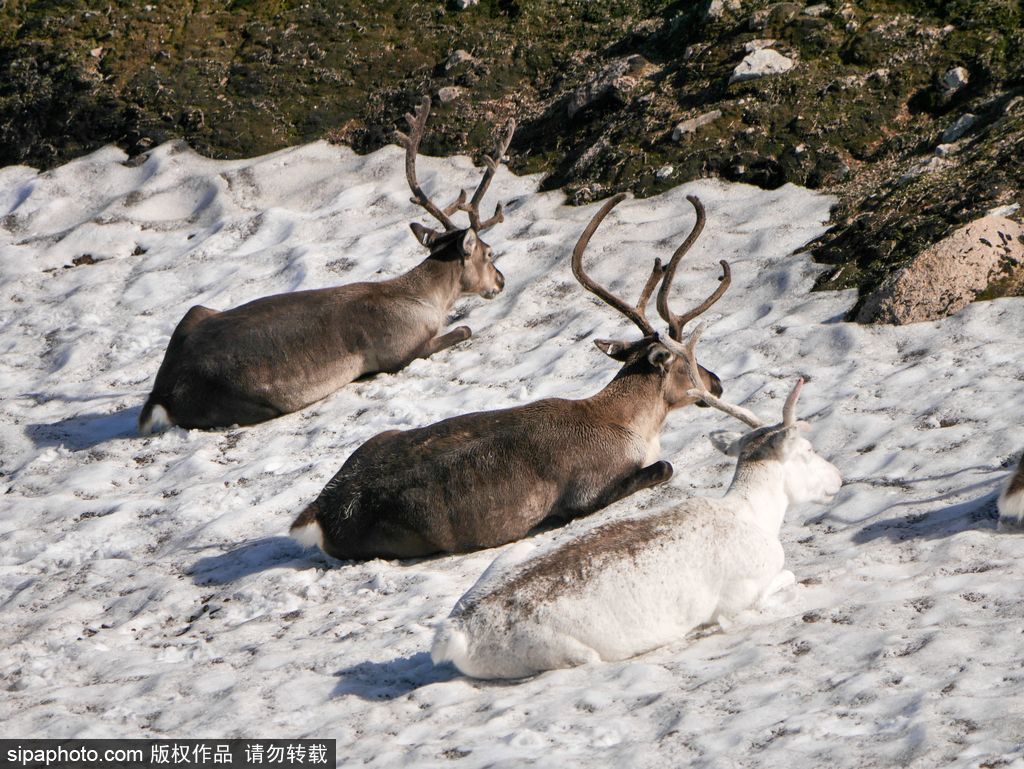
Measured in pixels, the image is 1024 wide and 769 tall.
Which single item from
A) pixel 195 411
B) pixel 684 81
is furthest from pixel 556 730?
pixel 684 81

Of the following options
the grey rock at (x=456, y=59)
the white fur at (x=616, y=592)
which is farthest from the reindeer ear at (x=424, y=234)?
the white fur at (x=616, y=592)

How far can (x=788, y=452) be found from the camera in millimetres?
6242

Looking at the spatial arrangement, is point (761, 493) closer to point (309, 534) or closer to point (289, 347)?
point (309, 534)

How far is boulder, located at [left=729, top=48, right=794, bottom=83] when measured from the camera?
40.0ft

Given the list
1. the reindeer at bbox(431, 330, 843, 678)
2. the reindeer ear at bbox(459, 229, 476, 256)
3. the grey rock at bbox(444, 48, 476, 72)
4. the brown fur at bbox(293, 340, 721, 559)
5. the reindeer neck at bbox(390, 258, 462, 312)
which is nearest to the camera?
the reindeer at bbox(431, 330, 843, 678)

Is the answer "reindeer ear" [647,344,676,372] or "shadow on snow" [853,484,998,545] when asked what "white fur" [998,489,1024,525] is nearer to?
"shadow on snow" [853,484,998,545]

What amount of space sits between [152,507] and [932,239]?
5793 millimetres

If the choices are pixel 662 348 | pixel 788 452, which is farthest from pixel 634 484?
pixel 788 452

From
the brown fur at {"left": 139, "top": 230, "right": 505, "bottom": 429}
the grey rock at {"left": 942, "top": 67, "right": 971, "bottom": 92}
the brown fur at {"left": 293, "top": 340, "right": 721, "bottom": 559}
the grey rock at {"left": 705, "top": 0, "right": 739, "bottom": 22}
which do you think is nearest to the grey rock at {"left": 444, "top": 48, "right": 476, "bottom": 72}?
the grey rock at {"left": 705, "top": 0, "right": 739, "bottom": 22}

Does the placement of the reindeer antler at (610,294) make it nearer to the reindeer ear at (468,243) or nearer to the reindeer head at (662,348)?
the reindeer head at (662,348)

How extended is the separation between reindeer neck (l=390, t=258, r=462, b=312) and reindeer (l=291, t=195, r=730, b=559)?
292 cm

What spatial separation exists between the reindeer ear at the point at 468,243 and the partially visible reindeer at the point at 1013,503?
5.46 metres

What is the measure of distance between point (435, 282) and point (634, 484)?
12.3ft

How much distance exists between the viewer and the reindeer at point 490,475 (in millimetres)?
6805
